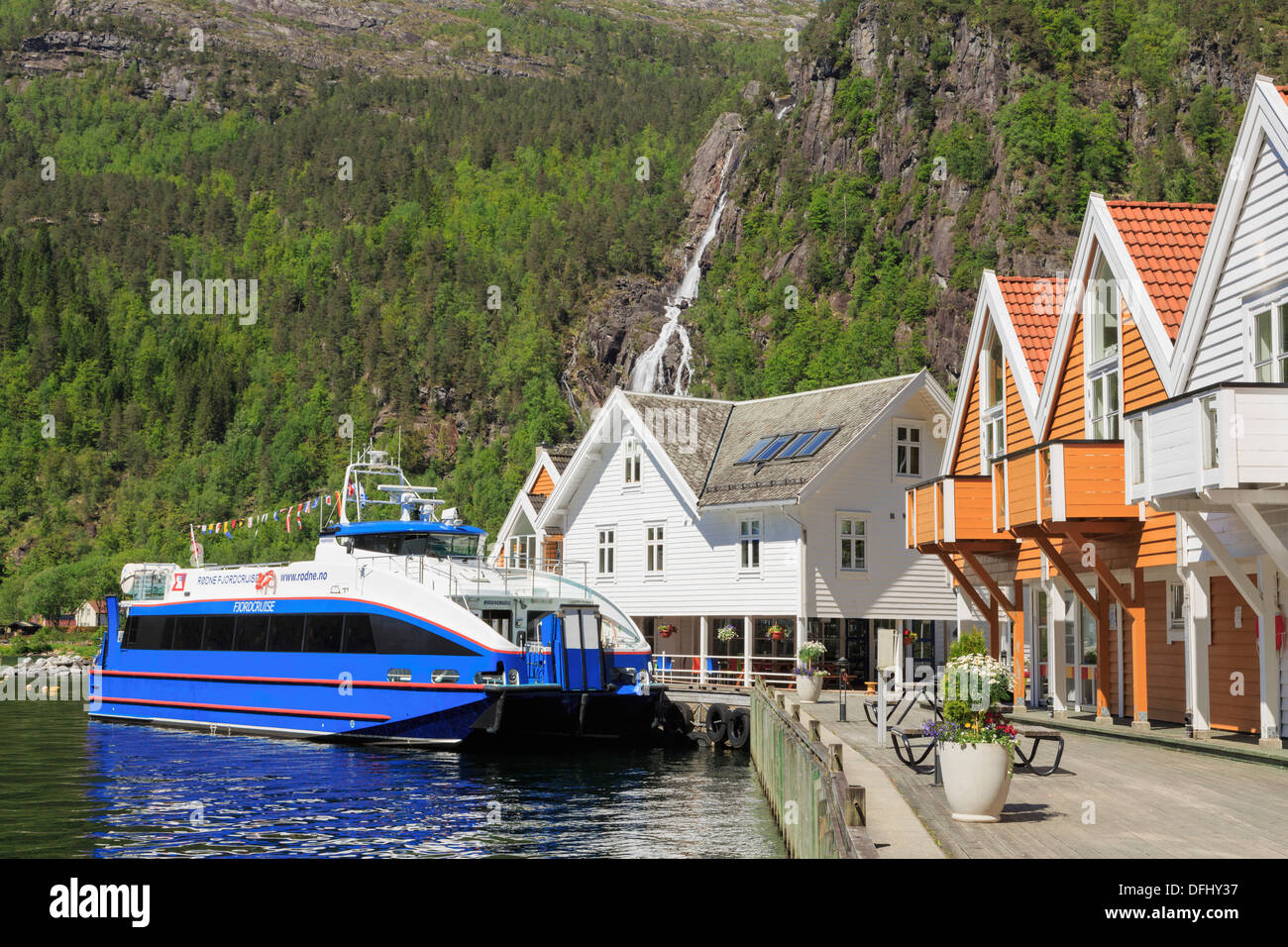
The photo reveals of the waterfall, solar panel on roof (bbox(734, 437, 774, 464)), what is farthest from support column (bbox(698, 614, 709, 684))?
the waterfall

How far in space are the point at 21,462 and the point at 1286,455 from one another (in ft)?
534

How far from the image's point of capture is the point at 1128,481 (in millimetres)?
21859

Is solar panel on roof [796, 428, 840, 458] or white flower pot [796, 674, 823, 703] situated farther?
solar panel on roof [796, 428, 840, 458]

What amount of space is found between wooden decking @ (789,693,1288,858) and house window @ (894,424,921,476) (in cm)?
2033

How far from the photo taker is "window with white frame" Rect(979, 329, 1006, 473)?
32.7 metres

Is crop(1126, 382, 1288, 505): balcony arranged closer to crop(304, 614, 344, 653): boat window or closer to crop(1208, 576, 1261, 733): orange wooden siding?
crop(1208, 576, 1261, 733): orange wooden siding

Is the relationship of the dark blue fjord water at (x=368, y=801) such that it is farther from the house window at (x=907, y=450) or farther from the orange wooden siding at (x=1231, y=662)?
the house window at (x=907, y=450)

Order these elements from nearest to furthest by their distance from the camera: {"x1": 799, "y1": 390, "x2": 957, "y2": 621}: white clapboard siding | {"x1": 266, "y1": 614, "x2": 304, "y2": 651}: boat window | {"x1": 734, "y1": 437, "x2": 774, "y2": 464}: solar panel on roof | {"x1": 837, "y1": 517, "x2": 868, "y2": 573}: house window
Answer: {"x1": 266, "y1": 614, "x2": 304, "y2": 651}: boat window
{"x1": 799, "y1": 390, "x2": 957, "y2": 621}: white clapboard siding
{"x1": 837, "y1": 517, "x2": 868, "y2": 573}: house window
{"x1": 734, "y1": 437, "x2": 774, "y2": 464}: solar panel on roof

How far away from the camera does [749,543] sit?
4166cm

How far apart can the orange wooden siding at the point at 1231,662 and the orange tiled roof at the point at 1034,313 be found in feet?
26.0

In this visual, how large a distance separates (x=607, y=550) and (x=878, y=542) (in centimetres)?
975

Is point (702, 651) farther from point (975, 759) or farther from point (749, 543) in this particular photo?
point (975, 759)
